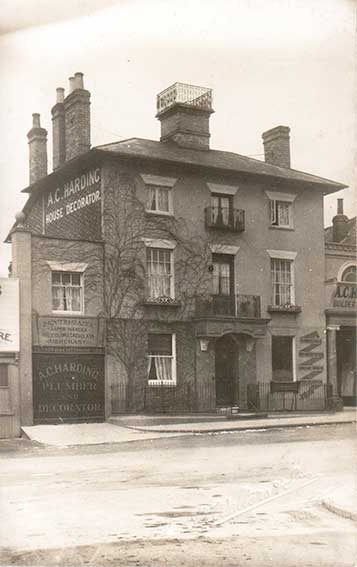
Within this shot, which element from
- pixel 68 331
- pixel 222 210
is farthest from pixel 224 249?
pixel 68 331

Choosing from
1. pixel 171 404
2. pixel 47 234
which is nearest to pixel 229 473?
pixel 171 404

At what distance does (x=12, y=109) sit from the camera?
1071cm

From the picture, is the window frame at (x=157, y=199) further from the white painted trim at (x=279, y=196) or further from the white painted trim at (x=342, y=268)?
the white painted trim at (x=342, y=268)

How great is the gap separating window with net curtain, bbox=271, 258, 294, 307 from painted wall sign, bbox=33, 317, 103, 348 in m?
4.46

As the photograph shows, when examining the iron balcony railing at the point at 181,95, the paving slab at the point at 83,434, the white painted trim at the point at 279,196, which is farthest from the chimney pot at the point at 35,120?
the white painted trim at the point at 279,196

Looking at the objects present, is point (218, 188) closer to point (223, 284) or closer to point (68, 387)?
point (223, 284)

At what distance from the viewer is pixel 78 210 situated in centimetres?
2006

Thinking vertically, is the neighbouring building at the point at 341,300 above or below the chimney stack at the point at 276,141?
below

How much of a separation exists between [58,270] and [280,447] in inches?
312

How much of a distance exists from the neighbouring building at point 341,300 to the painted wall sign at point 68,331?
5789 millimetres

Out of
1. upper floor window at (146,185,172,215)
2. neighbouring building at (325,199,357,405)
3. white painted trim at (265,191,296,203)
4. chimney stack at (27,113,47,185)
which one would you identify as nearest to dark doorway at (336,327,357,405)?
neighbouring building at (325,199,357,405)

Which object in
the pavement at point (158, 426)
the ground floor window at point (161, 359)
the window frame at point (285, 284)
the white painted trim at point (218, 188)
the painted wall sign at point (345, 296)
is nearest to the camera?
the painted wall sign at point (345, 296)

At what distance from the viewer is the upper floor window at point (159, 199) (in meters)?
20.7

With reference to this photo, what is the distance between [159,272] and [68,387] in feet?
12.4
